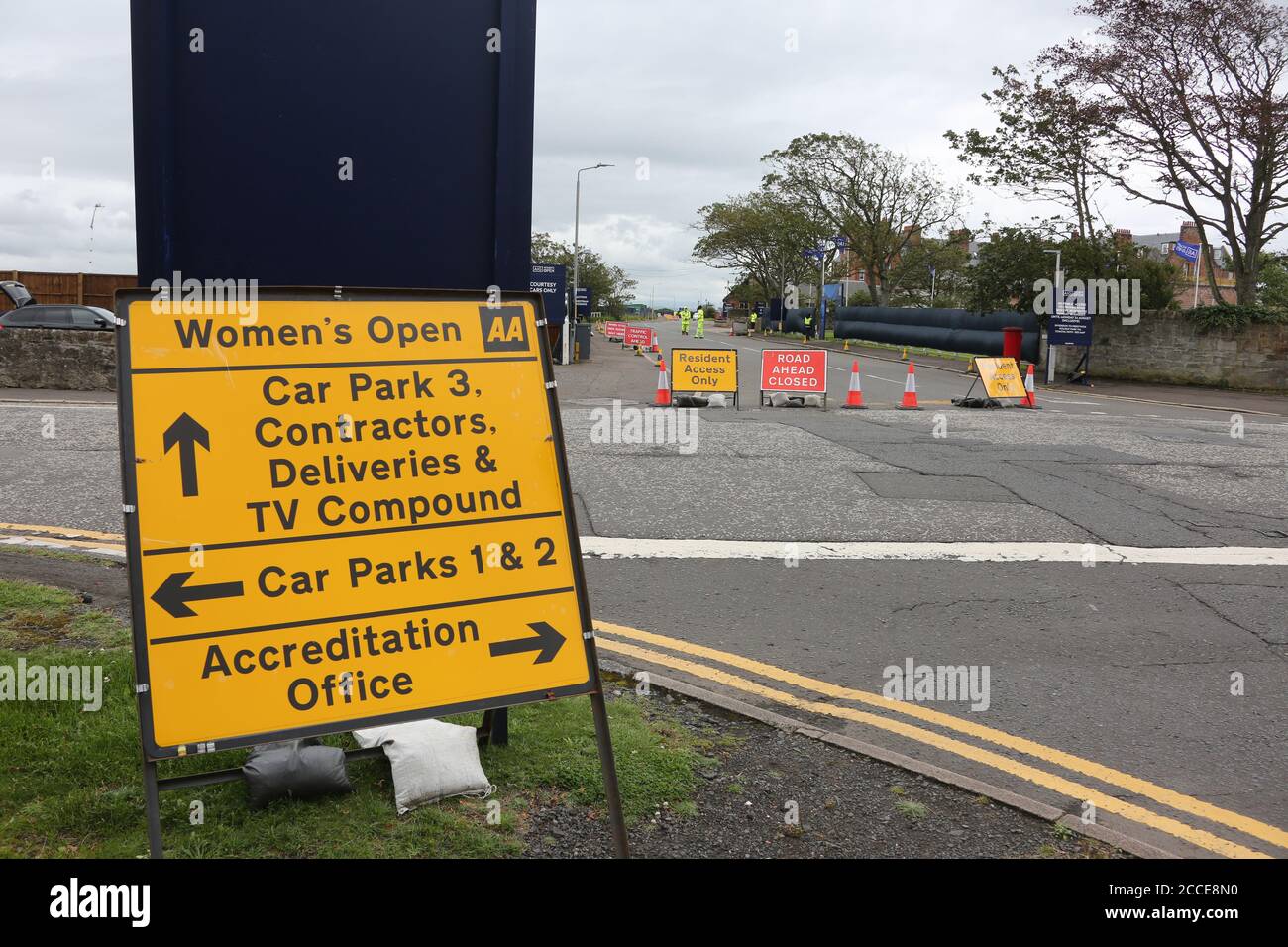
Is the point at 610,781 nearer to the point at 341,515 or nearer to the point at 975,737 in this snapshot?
the point at 341,515

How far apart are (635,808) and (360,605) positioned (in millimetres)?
1187

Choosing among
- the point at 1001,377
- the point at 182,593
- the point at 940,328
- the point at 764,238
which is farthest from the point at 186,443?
the point at 764,238

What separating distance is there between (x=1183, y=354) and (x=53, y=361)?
27.6 m

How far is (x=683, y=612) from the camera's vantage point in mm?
6012

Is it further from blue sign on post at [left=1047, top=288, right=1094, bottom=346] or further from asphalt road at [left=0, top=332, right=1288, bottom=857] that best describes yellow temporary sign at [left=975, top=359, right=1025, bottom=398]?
blue sign on post at [left=1047, top=288, right=1094, bottom=346]

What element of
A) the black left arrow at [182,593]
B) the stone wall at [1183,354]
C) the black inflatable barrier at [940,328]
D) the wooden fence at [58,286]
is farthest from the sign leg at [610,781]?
the wooden fence at [58,286]

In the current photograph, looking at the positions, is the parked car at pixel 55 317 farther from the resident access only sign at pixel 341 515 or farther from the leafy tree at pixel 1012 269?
the leafy tree at pixel 1012 269

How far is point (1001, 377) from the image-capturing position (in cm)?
1947

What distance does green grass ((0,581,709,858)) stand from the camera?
3.13 m

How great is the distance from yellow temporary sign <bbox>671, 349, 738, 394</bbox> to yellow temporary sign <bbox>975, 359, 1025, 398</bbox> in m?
4.73

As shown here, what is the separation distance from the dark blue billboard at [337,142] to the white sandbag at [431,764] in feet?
5.24
